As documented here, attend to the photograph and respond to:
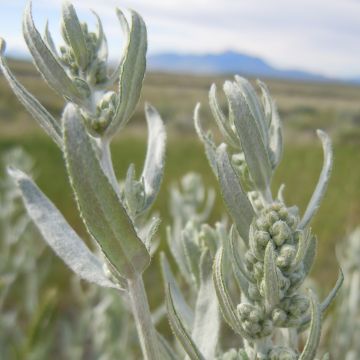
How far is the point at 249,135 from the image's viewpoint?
961 mm

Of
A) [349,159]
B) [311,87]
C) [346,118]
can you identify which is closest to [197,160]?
[349,159]

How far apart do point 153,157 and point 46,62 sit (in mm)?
267

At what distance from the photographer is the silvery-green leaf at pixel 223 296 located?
86cm

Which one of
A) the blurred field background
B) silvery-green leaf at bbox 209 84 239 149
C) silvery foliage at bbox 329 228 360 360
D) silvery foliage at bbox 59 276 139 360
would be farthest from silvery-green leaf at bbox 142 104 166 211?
silvery foliage at bbox 329 228 360 360

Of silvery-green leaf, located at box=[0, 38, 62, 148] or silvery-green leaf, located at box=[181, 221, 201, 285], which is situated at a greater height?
silvery-green leaf, located at box=[0, 38, 62, 148]

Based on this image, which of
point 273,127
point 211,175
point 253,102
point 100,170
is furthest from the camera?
point 211,175

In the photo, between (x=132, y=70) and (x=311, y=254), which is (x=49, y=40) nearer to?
(x=132, y=70)

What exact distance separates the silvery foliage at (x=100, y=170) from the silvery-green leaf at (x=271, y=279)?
0.17m

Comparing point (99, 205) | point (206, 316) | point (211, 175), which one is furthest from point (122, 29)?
point (211, 175)

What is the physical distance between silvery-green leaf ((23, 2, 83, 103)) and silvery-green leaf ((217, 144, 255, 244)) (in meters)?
0.26

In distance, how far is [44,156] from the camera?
51.8 feet

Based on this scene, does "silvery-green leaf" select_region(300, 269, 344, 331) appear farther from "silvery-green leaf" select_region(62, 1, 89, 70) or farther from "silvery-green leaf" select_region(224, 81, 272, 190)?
"silvery-green leaf" select_region(62, 1, 89, 70)

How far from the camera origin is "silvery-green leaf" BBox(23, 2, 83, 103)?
0.93 metres

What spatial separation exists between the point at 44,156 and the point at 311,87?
75142 mm
